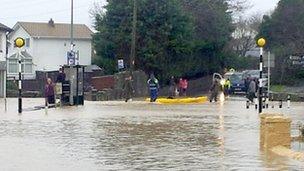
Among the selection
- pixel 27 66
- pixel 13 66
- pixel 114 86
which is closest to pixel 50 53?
pixel 27 66

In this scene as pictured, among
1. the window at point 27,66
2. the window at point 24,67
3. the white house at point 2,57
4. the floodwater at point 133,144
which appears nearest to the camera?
the floodwater at point 133,144

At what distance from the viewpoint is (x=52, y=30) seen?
102 m

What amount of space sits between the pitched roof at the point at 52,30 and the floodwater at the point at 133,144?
70.2 metres

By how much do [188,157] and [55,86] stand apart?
24.7 meters

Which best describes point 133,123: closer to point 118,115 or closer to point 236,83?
point 118,115

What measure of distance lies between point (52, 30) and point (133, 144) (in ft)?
274

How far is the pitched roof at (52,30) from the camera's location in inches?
3938

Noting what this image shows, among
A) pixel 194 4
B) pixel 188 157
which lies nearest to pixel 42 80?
pixel 194 4

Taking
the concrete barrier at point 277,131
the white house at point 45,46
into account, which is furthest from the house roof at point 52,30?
the concrete barrier at point 277,131

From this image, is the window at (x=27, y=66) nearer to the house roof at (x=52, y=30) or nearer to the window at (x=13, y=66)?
the window at (x=13, y=66)

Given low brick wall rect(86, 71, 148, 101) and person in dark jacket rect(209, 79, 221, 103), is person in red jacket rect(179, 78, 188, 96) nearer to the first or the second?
low brick wall rect(86, 71, 148, 101)

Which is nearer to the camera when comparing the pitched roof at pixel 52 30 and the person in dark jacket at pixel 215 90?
the person in dark jacket at pixel 215 90

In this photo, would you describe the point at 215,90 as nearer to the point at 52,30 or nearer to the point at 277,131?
the point at 277,131

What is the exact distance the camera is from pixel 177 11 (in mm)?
69000
